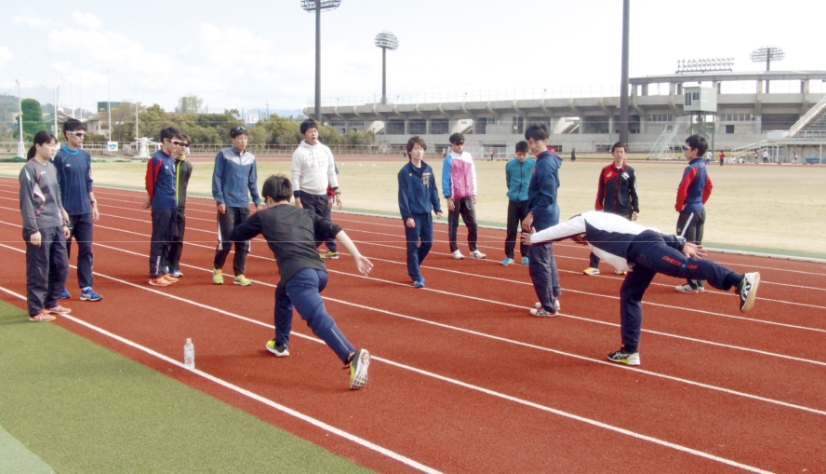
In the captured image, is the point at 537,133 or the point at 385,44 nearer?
the point at 537,133

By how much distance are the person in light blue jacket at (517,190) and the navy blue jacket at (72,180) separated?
556 cm

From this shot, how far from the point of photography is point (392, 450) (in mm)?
4277

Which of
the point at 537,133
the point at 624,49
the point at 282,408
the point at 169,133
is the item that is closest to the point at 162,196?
the point at 169,133

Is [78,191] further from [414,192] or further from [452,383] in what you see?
[452,383]

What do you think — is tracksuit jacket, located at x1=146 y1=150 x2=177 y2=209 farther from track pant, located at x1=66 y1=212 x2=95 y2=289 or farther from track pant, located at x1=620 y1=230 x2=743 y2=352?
track pant, located at x1=620 y1=230 x2=743 y2=352

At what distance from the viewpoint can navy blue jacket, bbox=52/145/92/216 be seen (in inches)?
308

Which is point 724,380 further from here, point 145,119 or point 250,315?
point 145,119

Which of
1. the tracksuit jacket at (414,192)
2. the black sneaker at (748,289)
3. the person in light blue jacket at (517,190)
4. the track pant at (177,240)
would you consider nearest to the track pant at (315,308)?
the black sneaker at (748,289)

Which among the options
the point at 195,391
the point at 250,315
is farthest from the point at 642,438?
the point at 250,315

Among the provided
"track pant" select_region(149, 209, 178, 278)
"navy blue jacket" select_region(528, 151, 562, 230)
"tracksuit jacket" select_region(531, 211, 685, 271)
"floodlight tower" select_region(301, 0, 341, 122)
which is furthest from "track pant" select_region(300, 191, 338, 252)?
"floodlight tower" select_region(301, 0, 341, 122)

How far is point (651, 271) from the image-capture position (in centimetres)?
575

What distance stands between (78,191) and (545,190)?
4.92 meters

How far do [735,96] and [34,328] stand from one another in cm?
7972

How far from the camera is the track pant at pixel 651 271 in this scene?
17.8 ft
